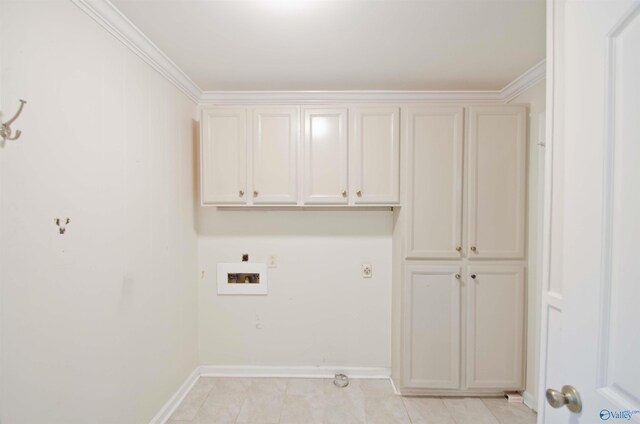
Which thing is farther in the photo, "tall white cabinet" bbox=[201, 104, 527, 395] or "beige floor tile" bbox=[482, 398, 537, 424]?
"tall white cabinet" bbox=[201, 104, 527, 395]

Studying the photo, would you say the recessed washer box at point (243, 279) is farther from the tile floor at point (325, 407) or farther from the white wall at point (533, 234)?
the white wall at point (533, 234)

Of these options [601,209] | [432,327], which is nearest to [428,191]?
→ [432,327]

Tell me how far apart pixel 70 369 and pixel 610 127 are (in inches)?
79.7

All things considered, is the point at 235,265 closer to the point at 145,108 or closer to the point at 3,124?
the point at 145,108

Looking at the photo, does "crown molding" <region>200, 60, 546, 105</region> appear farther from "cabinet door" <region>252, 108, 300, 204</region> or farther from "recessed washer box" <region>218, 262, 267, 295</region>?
"recessed washer box" <region>218, 262, 267, 295</region>

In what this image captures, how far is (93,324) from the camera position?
1215 millimetres

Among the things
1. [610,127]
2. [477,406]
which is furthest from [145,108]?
[477,406]

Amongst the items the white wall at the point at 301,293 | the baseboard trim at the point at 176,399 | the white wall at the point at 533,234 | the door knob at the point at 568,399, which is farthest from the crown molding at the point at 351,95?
the baseboard trim at the point at 176,399

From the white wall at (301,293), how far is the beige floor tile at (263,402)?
157 millimetres

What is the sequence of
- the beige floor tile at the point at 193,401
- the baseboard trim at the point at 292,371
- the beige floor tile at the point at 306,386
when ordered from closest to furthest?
the beige floor tile at the point at 193,401 → the beige floor tile at the point at 306,386 → the baseboard trim at the point at 292,371

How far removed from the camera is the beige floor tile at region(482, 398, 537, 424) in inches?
69.6

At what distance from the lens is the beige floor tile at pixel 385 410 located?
5.77ft

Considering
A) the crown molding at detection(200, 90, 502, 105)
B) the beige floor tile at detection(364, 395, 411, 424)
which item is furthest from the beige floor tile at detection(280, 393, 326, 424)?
the crown molding at detection(200, 90, 502, 105)

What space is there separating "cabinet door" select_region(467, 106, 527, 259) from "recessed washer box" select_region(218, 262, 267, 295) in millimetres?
1696
